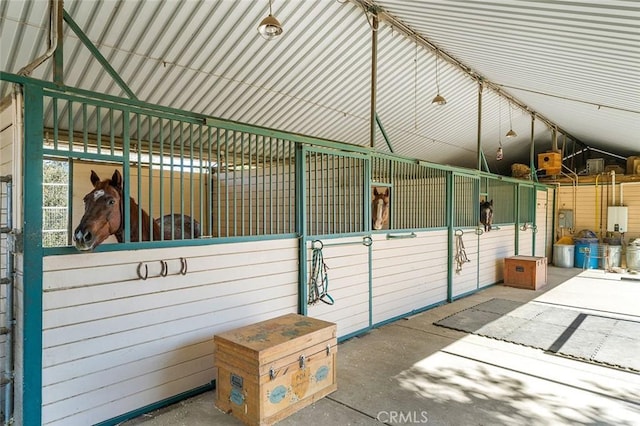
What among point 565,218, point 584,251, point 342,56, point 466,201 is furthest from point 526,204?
point 342,56

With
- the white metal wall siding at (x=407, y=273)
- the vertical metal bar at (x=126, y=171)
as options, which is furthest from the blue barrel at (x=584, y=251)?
the vertical metal bar at (x=126, y=171)

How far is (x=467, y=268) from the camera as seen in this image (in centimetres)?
645

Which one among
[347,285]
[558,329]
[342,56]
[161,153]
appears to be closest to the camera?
[161,153]

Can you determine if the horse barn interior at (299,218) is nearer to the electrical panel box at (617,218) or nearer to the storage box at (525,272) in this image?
the storage box at (525,272)

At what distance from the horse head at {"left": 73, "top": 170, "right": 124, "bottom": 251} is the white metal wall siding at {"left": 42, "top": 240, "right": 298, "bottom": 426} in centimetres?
15

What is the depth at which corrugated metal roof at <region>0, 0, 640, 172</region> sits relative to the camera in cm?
341

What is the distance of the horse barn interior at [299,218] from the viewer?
7.64 ft

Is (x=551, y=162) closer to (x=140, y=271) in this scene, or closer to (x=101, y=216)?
(x=140, y=271)

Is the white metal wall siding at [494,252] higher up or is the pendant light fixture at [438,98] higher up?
the pendant light fixture at [438,98]

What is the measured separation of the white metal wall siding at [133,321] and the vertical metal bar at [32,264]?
0.04 meters

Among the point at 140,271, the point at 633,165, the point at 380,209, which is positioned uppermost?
the point at 633,165

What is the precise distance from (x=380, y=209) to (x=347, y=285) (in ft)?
3.62

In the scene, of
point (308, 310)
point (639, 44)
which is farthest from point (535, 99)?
point (308, 310)

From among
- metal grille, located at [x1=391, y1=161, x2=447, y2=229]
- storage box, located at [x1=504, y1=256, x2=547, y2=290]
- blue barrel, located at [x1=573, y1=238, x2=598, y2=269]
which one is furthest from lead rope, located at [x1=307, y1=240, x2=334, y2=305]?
blue barrel, located at [x1=573, y1=238, x2=598, y2=269]
